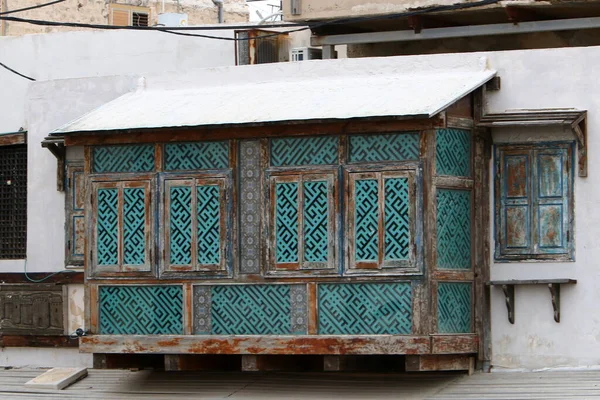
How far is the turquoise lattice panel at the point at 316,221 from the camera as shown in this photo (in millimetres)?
14352

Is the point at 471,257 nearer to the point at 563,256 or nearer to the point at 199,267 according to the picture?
the point at 563,256

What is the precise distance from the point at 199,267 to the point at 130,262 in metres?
0.71

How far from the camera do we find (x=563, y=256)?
14.5m

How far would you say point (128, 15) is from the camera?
82.9 ft

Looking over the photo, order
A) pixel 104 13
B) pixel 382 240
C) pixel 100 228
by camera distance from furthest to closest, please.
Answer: pixel 104 13 → pixel 100 228 → pixel 382 240

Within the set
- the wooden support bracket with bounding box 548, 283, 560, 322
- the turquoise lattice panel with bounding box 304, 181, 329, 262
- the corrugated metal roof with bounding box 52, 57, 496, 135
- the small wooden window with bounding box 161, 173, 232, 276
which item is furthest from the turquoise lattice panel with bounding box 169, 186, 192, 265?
the wooden support bracket with bounding box 548, 283, 560, 322

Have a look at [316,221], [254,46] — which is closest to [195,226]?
[316,221]

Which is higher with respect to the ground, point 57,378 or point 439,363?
point 439,363

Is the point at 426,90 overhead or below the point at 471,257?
overhead

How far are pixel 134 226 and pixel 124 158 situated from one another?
664 mm

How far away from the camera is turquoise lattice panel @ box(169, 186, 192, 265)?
14.8m

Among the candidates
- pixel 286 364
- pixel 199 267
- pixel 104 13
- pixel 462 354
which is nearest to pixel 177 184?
pixel 199 267

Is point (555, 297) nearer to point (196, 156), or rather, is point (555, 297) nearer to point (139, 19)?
point (196, 156)

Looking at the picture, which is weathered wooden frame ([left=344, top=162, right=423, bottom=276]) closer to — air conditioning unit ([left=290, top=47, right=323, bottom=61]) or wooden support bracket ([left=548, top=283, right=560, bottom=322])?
wooden support bracket ([left=548, top=283, right=560, bottom=322])
